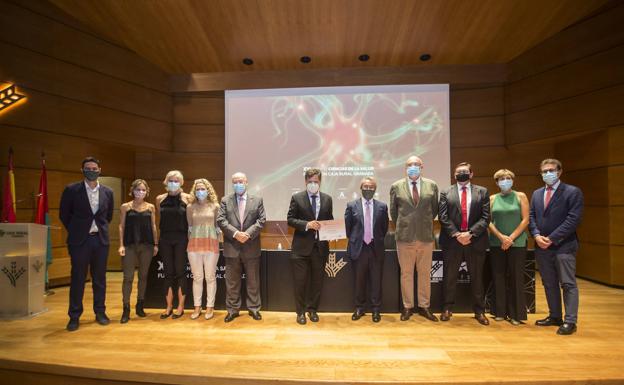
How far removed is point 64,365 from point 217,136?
506 centimetres

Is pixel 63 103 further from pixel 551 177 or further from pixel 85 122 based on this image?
pixel 551 177

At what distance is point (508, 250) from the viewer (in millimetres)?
3492

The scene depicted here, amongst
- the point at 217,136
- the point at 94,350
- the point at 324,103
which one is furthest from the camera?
the point at 217,136

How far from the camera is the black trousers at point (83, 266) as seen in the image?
335 centimetres

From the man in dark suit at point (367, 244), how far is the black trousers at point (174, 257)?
5.79 ft

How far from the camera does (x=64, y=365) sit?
2.48 meters

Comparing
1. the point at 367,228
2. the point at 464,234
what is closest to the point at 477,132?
the point at 464,234

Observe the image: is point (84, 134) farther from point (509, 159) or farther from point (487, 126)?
point (509, 159)

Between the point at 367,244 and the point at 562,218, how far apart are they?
5.92 feet

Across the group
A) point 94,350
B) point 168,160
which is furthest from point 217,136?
point 94,350

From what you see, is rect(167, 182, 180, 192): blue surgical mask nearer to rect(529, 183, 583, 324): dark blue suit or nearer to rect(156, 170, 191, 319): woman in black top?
rect(156, 170, 191, 319): woman in black top

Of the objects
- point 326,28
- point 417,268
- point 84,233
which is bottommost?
point 417,268

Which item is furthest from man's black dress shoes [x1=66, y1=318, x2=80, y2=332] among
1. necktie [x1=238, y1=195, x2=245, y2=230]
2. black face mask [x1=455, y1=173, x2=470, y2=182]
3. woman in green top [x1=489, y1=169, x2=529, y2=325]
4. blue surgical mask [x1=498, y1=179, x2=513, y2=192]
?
blue surgical mask [x1=498, y1=179, x2=513, y2=192]

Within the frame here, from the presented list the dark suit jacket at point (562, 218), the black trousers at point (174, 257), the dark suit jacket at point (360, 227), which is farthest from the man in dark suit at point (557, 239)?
the black trousers at point (174, 257)
